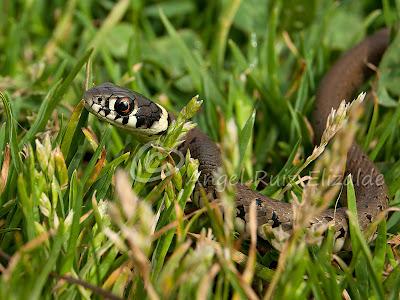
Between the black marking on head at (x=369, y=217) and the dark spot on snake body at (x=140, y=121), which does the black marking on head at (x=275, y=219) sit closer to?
the black marking on head at (x=369, y=217)

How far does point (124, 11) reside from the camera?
4695mm

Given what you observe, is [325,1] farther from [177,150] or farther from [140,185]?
[140,185]

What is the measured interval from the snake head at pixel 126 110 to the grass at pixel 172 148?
0.29 feet

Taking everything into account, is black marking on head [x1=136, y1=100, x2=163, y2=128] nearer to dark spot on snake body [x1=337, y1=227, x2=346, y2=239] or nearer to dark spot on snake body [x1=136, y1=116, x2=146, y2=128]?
dark spot on snake body [x1=136, y1=116, x2=146, y2=128]

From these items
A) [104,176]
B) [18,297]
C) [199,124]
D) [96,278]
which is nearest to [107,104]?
[104,176]

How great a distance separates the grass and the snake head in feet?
0.29

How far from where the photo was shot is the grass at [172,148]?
226 cm

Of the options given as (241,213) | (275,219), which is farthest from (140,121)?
(275,219)

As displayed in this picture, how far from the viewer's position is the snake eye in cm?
325

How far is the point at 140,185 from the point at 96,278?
1.55 feet

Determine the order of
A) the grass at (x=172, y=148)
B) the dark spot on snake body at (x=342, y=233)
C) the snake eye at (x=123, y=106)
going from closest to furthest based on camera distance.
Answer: the grass at (x=172, y=148), the dark spot on snake body at (x=342, y=233), the snake eye at (x=123, y=106)

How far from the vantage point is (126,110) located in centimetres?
327

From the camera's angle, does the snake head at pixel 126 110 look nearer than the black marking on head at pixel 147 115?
Yes

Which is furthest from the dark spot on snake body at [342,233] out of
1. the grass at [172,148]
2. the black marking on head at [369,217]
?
the black marking on head at [369,217]
